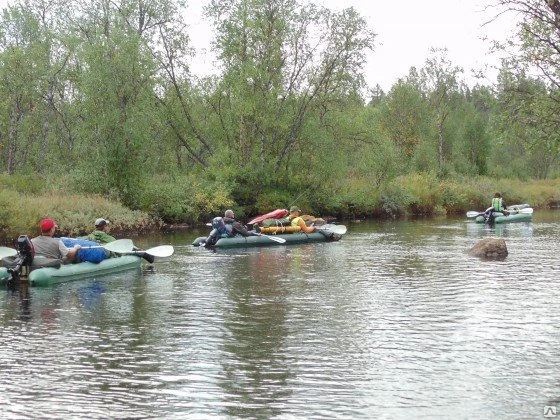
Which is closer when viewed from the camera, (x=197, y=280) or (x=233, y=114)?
(x=197, y=280)

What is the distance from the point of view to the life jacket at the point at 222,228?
67.7 feet

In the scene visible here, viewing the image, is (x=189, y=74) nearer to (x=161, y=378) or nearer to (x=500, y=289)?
(x=500, y=289)

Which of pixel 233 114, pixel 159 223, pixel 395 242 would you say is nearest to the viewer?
pixel 395 242

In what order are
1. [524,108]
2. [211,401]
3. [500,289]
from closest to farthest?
[211,401] < [500,289] < [524,108]

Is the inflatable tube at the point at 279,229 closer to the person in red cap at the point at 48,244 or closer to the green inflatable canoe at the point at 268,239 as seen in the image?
the green inflatable canoe at the point at 268,239

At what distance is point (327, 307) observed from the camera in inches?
463

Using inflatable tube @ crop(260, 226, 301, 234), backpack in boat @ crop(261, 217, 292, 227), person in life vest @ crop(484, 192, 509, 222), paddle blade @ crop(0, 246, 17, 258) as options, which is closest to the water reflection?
paddle blade @ crop(0, 246, 17, 258)

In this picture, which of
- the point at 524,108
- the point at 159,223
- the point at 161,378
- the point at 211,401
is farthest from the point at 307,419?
the point at 159,223

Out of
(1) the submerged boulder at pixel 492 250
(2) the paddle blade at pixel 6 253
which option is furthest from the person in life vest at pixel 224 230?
(1) the submerged boulder at pixel 492 250

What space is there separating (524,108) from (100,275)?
34.0 feet

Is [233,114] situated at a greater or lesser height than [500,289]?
greater

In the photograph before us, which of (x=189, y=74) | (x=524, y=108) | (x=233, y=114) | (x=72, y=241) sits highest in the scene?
(x=189, y=74)

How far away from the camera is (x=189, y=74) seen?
3606 cm

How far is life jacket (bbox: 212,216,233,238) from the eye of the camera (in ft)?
67.7
